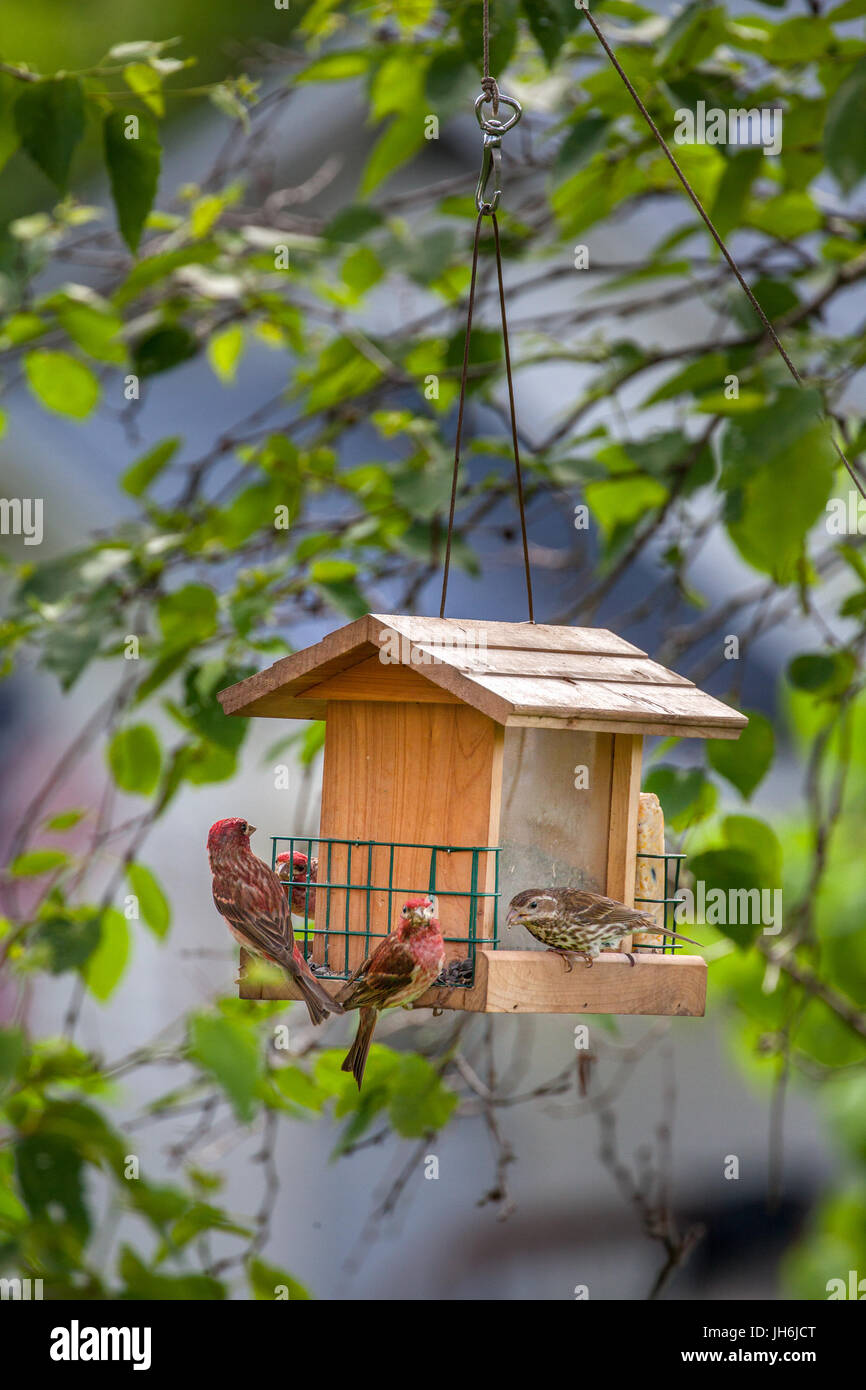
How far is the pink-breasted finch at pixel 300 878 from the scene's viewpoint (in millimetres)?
2207

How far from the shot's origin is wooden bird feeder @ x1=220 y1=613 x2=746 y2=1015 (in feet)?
6.21

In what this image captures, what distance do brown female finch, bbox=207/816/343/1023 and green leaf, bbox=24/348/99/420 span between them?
1407 millimetres

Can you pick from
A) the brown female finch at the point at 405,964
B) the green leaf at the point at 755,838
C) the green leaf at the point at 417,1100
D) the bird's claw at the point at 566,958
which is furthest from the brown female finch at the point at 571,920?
the green leaf at the point at 417,1100

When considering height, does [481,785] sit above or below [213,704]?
below

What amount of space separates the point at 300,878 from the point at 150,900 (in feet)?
2.48

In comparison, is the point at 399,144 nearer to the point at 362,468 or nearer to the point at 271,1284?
the point at 362,468

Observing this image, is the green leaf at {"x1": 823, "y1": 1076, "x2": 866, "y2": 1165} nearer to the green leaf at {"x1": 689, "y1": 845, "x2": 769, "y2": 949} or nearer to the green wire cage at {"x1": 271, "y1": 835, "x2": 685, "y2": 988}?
the green leaf at {"x1": 689, "y1": 845, "x2": 769, "y2": 949}

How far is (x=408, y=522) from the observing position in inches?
121

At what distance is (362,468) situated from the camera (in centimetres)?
328

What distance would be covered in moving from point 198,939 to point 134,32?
3.01 metres

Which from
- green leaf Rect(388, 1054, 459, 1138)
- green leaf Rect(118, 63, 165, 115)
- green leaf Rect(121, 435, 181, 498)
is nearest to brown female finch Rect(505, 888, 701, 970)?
green leaf Rect(388, 1054, 459, 1138)

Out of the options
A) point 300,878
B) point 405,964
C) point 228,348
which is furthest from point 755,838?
point 228,348
